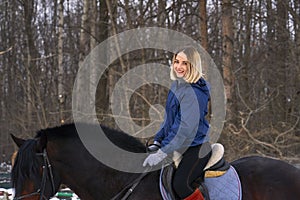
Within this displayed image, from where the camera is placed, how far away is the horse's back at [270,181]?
15.3ft

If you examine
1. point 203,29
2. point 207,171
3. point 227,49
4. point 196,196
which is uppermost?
point 203,29

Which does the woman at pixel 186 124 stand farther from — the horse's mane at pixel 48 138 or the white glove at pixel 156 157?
the horse's mane at pixel 48 138

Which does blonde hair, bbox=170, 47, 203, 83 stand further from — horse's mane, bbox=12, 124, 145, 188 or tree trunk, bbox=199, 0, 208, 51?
tree trunk, bbox=199, 0, 208, 51

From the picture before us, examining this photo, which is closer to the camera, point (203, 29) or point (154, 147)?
point (154, 147)

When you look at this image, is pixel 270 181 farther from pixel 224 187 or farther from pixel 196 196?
pixel 196 196

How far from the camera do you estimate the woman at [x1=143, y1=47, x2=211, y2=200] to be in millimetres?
4094

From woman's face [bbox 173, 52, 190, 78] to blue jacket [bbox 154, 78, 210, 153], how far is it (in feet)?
0.23

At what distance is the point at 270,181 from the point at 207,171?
0.66 metres

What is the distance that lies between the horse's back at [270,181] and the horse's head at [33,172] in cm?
183

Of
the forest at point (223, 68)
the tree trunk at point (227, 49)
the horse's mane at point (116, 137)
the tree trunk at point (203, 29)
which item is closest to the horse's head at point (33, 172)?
the horse's mane at point (116, 137)

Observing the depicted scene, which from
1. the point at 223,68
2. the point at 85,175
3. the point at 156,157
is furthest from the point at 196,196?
the point at 223,68

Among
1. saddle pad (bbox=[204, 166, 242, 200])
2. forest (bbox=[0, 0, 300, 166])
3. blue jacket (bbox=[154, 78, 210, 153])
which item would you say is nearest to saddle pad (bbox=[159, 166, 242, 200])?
saddle pad (bbox=[204, 166, 242, 200])

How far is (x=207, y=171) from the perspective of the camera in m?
4.52

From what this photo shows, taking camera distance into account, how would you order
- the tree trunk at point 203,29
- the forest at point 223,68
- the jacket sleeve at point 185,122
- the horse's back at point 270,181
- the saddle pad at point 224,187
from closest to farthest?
the jacket sleeve at point 185,122 < the saddle pad at point 224,187 < the horse's back at point 270,181 < the forest at point 223,68 < the tree trunk at point 203,29
